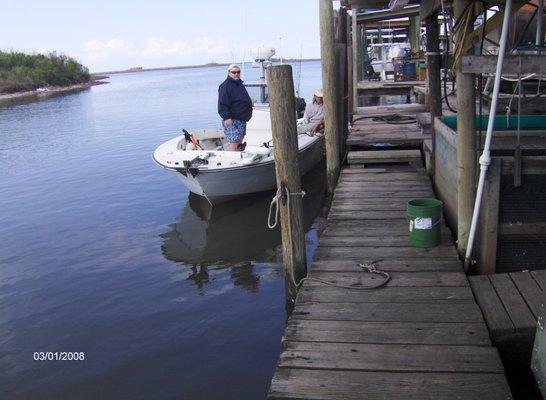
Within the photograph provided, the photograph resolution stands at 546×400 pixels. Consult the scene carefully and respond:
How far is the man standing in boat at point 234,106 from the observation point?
888 centimetres

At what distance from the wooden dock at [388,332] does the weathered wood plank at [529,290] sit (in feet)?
1.14

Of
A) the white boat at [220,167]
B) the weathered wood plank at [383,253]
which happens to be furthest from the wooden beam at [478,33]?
the white boat at [220,167]

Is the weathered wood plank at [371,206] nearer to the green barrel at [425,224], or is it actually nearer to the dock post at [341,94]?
the green barrel at [425,224]

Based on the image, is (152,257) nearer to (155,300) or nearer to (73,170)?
(155,300)

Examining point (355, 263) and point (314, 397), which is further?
point (355, 263)

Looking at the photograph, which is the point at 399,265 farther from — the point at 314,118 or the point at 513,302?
the point at 314,118

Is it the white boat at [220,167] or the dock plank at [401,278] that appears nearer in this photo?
the dock plank at [401,278]

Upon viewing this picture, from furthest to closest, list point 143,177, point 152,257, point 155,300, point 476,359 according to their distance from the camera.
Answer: point 143,177 < point 152,257 < point 155,300 < point 476,359

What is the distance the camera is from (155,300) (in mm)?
6094

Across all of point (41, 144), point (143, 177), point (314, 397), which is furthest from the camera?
point (41, 144)

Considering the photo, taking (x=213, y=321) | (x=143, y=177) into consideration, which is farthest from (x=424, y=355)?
(x=143, y=177)

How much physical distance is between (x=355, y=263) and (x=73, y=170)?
1143 cm

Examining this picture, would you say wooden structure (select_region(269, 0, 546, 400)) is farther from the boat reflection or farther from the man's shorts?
the man's shorts

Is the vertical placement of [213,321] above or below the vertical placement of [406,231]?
below
